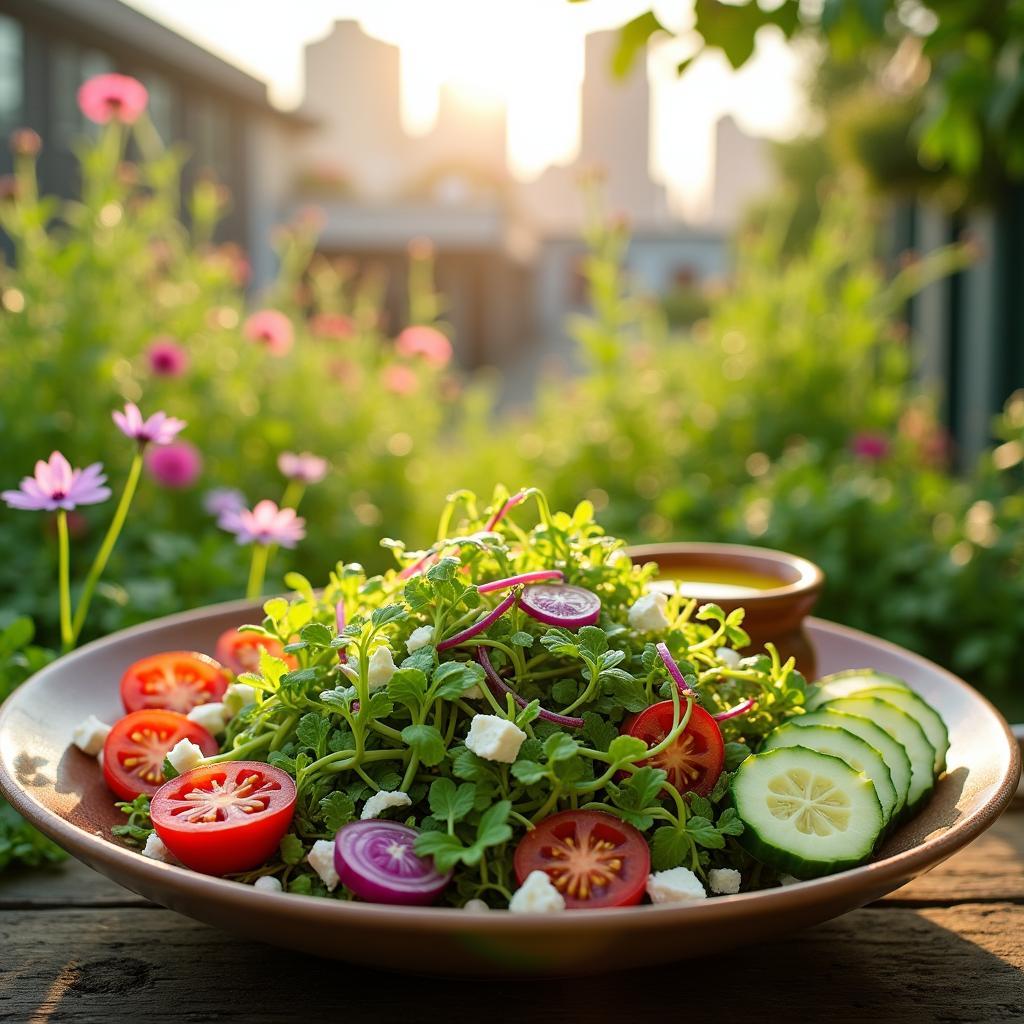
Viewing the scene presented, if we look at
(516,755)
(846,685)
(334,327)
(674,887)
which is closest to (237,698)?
(516,755)

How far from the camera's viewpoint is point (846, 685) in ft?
3.49

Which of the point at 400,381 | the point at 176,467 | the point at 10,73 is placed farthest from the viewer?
the point at 10,73

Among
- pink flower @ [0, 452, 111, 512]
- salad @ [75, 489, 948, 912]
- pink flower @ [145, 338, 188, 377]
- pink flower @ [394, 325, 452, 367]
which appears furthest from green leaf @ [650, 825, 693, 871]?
pink flower @ [394, 325, 452, 367]

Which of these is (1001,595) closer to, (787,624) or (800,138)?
(787,624)

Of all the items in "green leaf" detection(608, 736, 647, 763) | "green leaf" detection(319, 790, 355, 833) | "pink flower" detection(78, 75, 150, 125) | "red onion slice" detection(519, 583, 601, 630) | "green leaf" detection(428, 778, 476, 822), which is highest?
"pink flower" detection(78, 75, 150, 125)

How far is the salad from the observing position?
0.74 metres

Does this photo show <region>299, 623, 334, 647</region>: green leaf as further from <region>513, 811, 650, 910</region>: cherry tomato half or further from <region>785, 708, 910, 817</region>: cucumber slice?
<region>785, 708, 910, 817</region>: cucumber slice

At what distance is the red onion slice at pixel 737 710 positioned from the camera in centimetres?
88

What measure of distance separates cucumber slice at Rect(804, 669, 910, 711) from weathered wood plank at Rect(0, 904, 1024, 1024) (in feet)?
0.64

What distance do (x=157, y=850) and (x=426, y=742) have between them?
0.22 metres

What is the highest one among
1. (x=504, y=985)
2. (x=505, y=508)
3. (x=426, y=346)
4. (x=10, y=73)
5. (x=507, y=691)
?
(x=10, y=73)

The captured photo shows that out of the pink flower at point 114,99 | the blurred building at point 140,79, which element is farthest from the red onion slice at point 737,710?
the blurred building at point 140,79

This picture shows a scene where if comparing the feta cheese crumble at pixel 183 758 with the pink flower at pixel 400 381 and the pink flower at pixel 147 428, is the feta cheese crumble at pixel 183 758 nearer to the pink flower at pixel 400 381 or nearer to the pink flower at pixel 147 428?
the pink flower at pixel 147 428

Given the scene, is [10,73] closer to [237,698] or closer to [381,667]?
[237,698]
